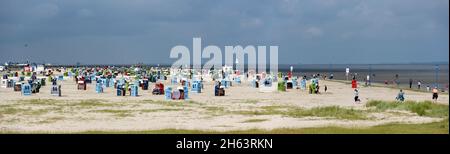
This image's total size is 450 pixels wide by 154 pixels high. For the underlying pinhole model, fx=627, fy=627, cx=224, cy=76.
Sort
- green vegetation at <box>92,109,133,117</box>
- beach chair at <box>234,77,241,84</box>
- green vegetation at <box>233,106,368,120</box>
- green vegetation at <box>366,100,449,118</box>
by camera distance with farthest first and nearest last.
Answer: beach chair at <box>234,77,241,84</box> < green vegetation at <box>92,109,133,117</box> < green vegetation at <box>233,106,368,120</box> < green vegetation at <box>366,100,449,118</box>

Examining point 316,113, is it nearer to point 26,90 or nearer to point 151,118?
point 151,118

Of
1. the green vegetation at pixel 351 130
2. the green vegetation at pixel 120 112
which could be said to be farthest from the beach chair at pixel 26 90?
the green vegetation at pixel 351 130

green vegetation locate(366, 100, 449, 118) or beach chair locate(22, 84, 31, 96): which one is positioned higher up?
beach chair locate(22, 84, 31, 96)

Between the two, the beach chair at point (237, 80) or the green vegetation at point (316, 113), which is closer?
the green vegetation at point (316, 113)

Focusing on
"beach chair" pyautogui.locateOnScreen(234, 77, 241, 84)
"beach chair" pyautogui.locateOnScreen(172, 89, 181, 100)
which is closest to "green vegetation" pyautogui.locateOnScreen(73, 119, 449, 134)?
"beach chair" pyautogui.locateOnScreen(172, 89, 181, 100)

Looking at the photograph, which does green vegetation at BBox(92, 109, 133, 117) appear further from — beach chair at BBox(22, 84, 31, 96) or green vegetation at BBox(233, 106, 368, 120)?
beach chair at BBox(22, 84, 31, 96)

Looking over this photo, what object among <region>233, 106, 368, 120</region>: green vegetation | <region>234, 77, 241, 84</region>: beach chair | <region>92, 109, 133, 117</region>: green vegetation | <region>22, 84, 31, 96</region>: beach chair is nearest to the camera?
<region>233, 106, 368, 120</region>: green vegetation

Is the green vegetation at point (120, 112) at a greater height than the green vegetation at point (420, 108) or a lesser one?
lesser

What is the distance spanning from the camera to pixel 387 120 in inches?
883

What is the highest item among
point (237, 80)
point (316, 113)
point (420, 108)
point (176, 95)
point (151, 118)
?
point (237, 80)

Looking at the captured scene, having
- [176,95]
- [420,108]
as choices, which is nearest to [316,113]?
[420,108]

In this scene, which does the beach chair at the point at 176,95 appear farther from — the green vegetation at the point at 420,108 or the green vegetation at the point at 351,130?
the green vegetation at the point at 351,130
